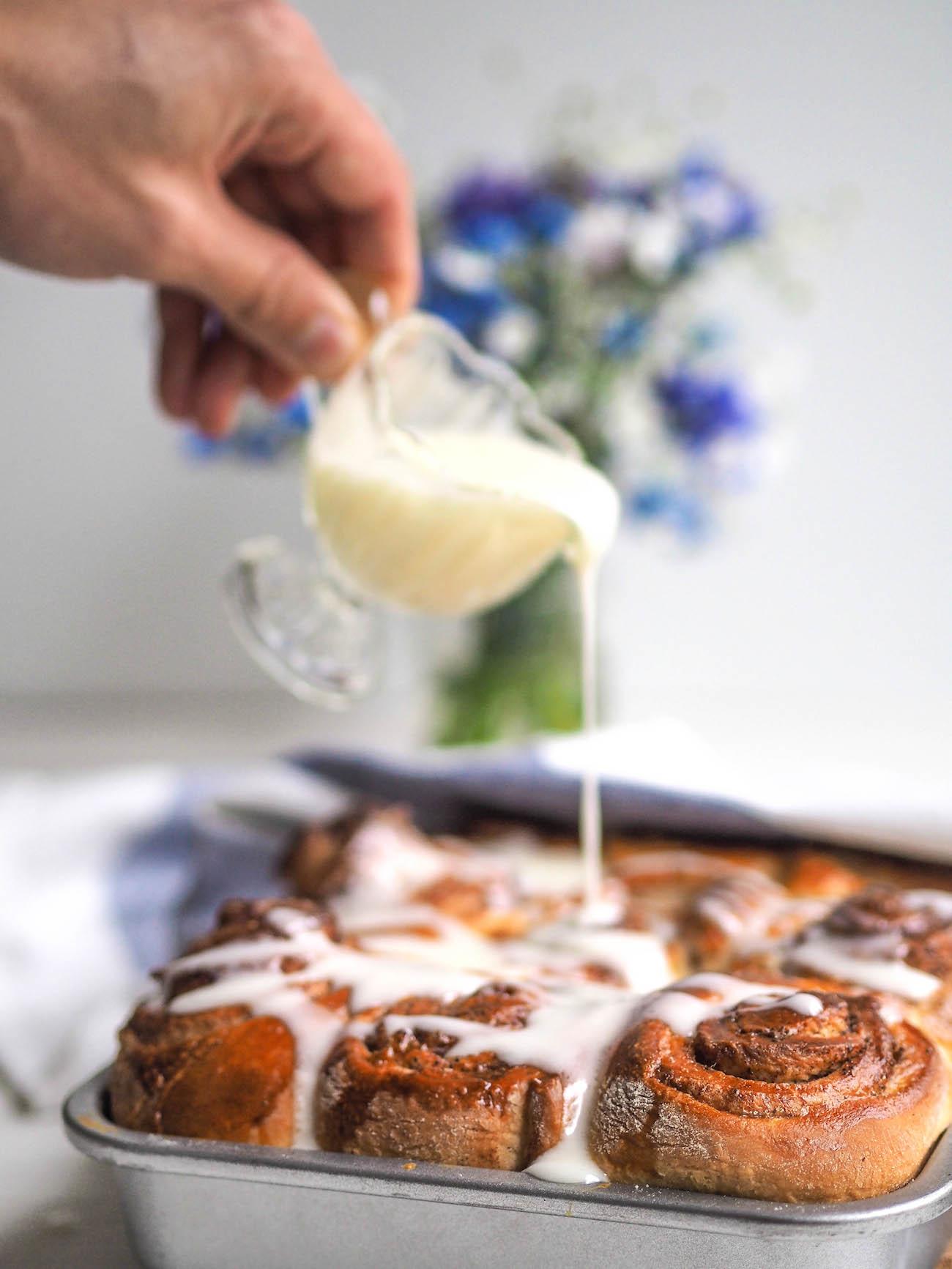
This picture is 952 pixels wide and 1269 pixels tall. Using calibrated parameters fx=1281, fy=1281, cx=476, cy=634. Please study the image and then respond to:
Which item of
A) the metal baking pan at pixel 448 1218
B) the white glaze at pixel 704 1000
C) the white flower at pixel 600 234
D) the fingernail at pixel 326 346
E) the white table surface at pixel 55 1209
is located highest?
the white flower at pixel 600 234

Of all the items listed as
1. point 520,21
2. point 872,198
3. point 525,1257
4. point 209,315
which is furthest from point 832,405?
point 525,1257

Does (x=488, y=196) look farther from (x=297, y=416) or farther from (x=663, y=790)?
(x=663, y=790)

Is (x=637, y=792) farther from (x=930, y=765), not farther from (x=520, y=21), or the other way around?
(x=520, y=21)

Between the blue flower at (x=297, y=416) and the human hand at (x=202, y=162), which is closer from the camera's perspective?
the human hand at (x=202, y=162)

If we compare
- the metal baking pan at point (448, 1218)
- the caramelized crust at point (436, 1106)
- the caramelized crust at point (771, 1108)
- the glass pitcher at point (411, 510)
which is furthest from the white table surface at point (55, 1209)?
the glass pitcher at point (411, 510)

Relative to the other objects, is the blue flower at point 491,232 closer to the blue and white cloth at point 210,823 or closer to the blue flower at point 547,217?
the blue flower at point 547,217

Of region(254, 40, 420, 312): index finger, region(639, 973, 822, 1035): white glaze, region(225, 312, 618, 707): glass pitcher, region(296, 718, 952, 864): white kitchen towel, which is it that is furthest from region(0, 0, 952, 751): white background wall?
region(639, 973, 822, 1035): white glaze

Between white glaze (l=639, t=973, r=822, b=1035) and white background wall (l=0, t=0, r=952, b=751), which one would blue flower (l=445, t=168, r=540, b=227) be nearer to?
white glaze (l=639, t=973, r=822, b=1035)
